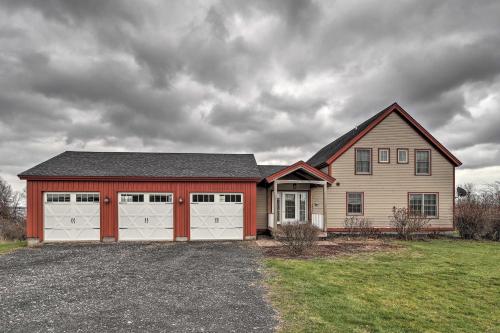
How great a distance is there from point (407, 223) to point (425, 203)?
9.37 ft

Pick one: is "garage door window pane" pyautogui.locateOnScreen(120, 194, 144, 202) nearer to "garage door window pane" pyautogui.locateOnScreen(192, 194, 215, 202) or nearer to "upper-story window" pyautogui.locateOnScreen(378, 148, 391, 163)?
"garage door window pane" pyautogui.locateOnScreen(192, 194, 215, 202)

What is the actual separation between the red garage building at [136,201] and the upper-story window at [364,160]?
651 cm

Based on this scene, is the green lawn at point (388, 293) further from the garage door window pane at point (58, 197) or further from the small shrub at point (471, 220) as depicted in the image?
the garage door window pane at point (58, 197)

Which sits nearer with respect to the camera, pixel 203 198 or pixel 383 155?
pixel 203 198

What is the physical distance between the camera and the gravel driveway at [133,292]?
16.8 feet

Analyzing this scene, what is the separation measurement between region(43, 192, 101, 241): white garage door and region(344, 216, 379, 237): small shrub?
13.9 meters

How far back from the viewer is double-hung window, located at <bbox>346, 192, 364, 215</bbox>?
693 inches

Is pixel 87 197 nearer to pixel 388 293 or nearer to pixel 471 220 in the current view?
pixel 388 293

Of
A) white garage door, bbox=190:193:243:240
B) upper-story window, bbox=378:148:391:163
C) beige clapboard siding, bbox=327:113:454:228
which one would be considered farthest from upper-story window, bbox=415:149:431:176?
white garage door, bbox=190:193:243:240

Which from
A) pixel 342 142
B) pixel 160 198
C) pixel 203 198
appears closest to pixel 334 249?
pixel 203 198

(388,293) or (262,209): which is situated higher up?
(262,209)

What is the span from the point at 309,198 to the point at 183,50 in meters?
11.5

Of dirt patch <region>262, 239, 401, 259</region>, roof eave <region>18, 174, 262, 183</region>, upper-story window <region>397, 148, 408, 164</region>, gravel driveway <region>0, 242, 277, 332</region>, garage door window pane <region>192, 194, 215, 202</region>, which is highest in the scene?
upper-story window <region>397, 148, 408, 164</region>

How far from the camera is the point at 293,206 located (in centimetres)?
1809
